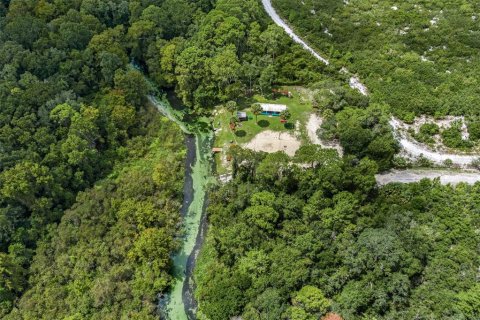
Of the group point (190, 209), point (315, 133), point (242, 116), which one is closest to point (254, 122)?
point (242, 116)

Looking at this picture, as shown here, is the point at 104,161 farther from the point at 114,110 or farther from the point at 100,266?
the point at 100,266

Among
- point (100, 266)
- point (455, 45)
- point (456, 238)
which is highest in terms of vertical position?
point (455, 45)

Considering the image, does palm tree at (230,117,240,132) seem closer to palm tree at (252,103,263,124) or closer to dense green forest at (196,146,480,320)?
palm tree at (252,103,263,124)

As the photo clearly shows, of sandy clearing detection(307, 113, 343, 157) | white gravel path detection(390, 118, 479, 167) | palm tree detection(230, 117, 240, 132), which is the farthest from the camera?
palm tree detection(230, 117, 240, 132)

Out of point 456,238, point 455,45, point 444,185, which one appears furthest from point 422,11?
point 456,238

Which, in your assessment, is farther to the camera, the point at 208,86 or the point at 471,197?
the point at 208,86

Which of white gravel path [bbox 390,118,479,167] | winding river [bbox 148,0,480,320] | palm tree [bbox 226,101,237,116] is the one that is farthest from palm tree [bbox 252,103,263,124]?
white gravel path [bbox 390,118,479,167]

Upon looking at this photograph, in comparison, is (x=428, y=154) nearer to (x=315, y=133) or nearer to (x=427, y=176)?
(x=427, y=176)
